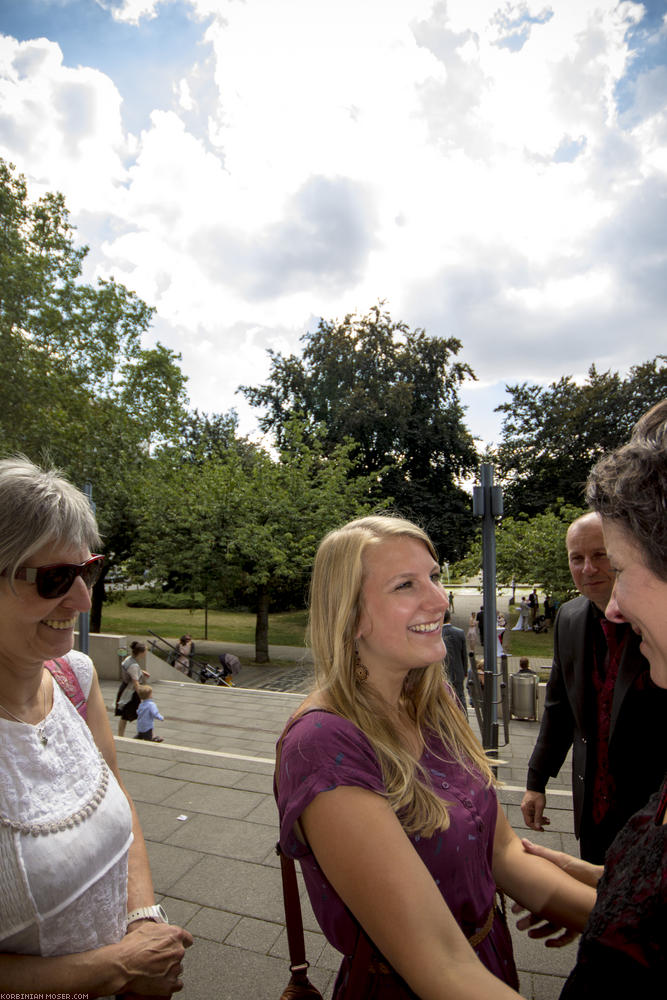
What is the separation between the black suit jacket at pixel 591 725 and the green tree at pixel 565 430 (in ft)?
86.4

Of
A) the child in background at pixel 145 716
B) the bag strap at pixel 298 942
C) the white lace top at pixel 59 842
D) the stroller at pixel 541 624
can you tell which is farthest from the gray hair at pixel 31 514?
the stroller at pixel 541 624

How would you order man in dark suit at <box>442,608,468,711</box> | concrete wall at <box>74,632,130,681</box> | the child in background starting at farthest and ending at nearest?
concrete wall at <box>74,632,130,681</box> → the child in background → man in dark suit at <box>442,608,468,711</box>

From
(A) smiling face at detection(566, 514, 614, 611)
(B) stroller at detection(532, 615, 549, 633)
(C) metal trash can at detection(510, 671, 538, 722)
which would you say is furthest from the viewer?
(B) stroller at detection(532, 615, 549, 633)

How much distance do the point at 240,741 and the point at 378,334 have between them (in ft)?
92.7

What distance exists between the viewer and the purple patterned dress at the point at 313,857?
135 cm

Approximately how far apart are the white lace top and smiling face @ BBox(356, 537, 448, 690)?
2.86ft

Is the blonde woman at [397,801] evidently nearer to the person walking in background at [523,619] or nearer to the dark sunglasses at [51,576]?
the dark sunglasses at [51,576]

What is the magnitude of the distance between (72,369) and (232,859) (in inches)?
753

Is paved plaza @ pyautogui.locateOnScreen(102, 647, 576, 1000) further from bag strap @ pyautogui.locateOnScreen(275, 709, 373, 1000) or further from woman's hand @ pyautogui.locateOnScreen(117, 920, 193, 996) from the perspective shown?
woman's hand @ pyautogui.locateOnScreen(117, 920, 193, 996)

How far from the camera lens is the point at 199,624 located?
3019cm

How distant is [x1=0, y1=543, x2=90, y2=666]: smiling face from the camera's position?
62.1 inches

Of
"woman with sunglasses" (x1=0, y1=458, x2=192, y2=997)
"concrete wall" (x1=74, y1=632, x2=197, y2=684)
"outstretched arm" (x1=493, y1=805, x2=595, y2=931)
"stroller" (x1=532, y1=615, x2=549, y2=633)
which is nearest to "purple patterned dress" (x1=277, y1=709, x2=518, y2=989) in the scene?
"outstretched arm" (x1=493, y1=805, x2=595, y2=931)

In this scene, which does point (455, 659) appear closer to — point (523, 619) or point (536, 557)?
point (536, 557)

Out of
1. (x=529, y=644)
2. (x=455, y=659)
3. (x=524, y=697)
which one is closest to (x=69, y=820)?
(x=455, y=659)
